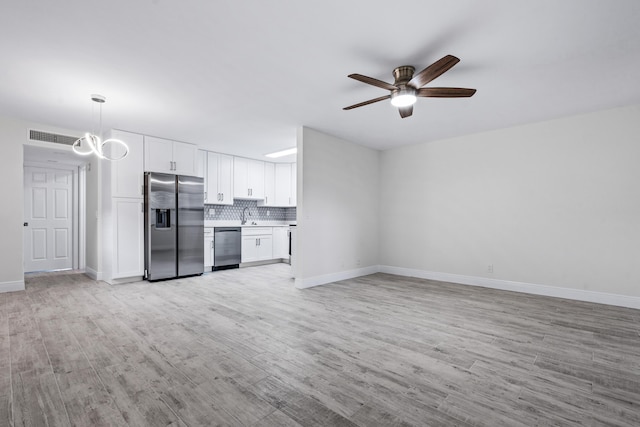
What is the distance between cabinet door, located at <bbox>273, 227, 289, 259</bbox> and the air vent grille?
14.0 ft

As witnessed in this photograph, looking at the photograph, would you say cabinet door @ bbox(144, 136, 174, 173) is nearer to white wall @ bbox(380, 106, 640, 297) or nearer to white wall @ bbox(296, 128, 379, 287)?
white wall @ bbox(296, 128, 379, 287)

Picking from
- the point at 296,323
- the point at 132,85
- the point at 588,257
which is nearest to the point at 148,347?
the point at 296,323

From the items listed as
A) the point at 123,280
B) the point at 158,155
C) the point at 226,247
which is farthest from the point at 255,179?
the point at 123,280

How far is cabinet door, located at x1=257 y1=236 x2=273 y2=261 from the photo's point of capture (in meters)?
7.11

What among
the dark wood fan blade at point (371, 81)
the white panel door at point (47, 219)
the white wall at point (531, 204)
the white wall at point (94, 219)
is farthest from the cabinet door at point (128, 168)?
the white wall at point (531, 204)

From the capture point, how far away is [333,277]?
17.7ft

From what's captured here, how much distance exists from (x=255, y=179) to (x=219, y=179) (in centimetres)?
95

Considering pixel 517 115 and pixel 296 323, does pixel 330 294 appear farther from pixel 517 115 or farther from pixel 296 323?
pixel 517 115

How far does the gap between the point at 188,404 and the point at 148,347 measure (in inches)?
42.3

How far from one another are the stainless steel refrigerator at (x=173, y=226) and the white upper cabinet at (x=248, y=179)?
4.18 feet

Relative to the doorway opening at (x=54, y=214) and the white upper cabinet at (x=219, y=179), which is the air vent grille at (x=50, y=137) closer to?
the doorway opening at (x=54, y=214)

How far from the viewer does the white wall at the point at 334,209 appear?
4922mm

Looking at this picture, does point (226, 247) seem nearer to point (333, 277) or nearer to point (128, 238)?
point (128, 238)

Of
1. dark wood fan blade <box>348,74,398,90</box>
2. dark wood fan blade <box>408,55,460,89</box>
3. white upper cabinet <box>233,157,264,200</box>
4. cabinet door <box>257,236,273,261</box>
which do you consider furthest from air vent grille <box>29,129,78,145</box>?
dark wood fan blade <box>408,55,460,89</box>
